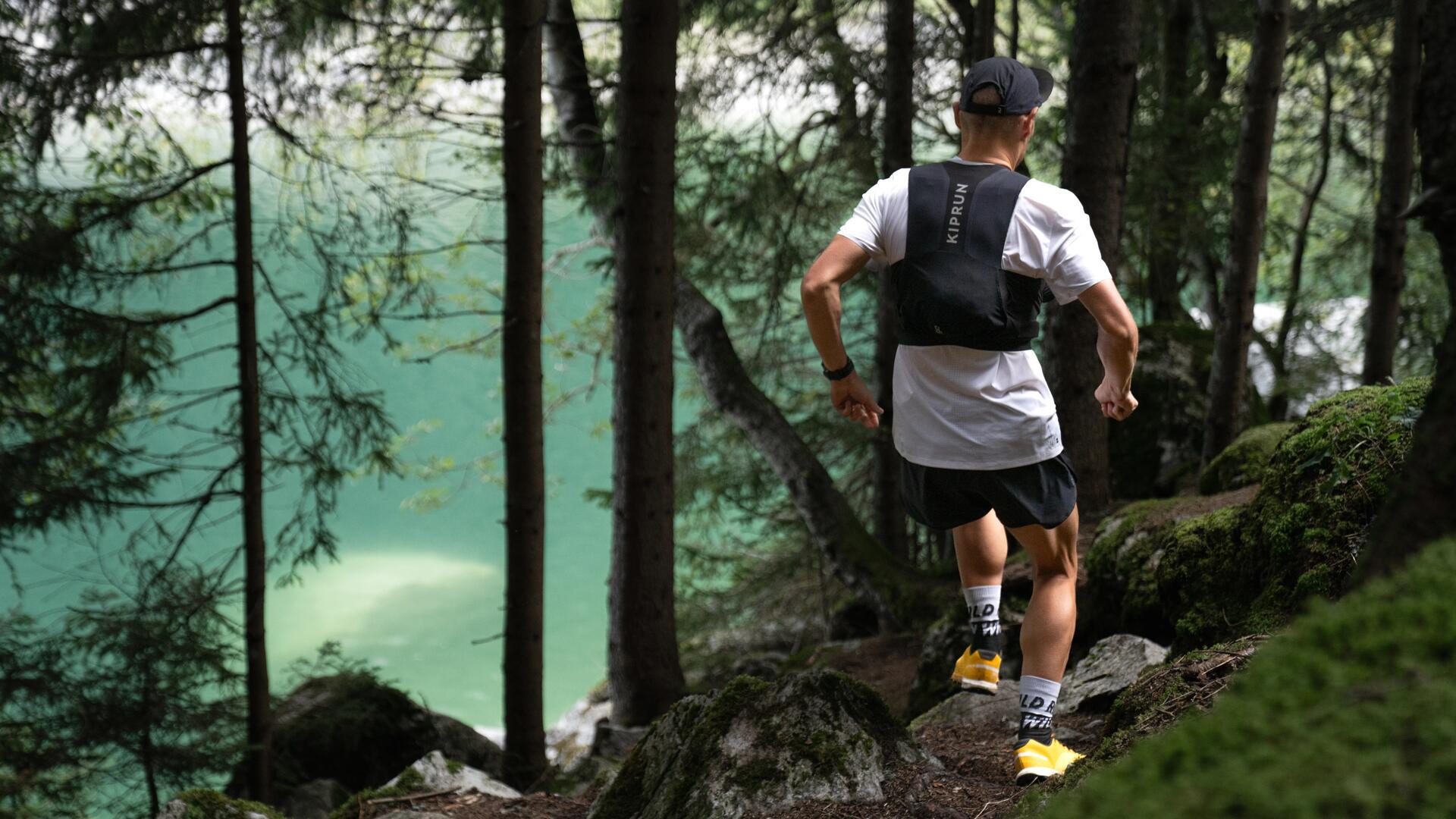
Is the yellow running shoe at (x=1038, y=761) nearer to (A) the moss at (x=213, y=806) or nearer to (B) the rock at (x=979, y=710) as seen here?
(B) the rock at (x=979, y=710)

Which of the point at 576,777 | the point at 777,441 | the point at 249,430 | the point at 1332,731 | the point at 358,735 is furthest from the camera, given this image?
the point at 777,441

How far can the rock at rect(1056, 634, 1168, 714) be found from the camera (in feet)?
13.6

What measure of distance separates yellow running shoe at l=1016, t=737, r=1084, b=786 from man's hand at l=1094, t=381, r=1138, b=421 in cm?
102

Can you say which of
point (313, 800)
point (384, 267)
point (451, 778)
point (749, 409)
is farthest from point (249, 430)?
point (749, 409)

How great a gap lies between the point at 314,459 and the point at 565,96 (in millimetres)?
3970

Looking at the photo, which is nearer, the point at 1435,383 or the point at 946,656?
the point at 1435,383

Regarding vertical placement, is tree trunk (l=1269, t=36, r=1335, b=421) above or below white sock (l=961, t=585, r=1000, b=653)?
above

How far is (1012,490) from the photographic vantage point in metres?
3.23

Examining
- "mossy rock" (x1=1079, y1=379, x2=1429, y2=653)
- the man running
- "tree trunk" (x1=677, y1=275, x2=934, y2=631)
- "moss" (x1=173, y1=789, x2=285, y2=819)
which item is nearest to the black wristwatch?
the man running

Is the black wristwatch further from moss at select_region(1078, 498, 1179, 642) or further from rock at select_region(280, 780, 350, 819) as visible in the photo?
rock at select_region(280, 780, 350, 819)

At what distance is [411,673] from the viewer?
32781mm

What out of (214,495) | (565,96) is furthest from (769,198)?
(214,495)

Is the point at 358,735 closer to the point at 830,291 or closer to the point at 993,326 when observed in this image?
the point at 830,291

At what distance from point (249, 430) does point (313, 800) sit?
2.49 metres
